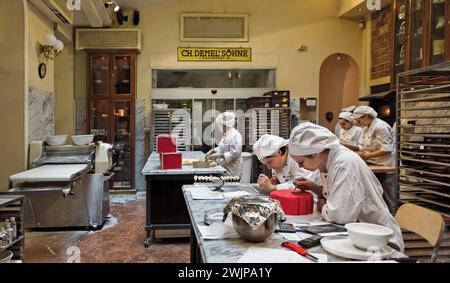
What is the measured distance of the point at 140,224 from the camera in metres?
5.02

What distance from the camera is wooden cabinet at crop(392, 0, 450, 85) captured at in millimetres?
4145

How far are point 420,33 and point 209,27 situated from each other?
154 inches

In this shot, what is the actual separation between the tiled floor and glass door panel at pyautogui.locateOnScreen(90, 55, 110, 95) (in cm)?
302

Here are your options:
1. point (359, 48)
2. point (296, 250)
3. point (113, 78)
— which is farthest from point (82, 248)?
point (359, 48)

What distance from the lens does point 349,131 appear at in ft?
19.1

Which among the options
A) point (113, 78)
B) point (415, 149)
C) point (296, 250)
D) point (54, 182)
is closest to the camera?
point (296, 250)

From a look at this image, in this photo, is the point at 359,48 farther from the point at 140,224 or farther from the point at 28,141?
the point at 28,141

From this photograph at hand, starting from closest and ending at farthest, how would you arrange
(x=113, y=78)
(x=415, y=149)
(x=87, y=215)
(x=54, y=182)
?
1. (x=415, y=149)
2. (x=54, y=182)
3. (x=87, y=215)
4. (x=113, y=78)

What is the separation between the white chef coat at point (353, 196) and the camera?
188cm

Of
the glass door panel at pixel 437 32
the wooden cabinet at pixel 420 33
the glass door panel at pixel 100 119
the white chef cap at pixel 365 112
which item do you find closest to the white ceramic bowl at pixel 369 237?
the wooden cabinet at pixel 420 33

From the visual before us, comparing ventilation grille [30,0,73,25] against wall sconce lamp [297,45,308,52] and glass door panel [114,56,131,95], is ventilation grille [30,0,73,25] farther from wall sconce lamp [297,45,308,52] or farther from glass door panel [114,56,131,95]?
wall sconce lamp [297,45,308,52]

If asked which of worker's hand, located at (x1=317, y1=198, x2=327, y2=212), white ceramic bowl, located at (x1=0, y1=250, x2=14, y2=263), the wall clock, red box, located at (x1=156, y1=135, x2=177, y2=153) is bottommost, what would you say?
white ceramic bowl, located at (x1=0, y1=250, x2=14, y2=263)

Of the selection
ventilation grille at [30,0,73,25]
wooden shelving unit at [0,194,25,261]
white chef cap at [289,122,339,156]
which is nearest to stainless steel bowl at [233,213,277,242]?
white chef cap at [289,122,339,156]

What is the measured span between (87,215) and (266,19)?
15.9ft
